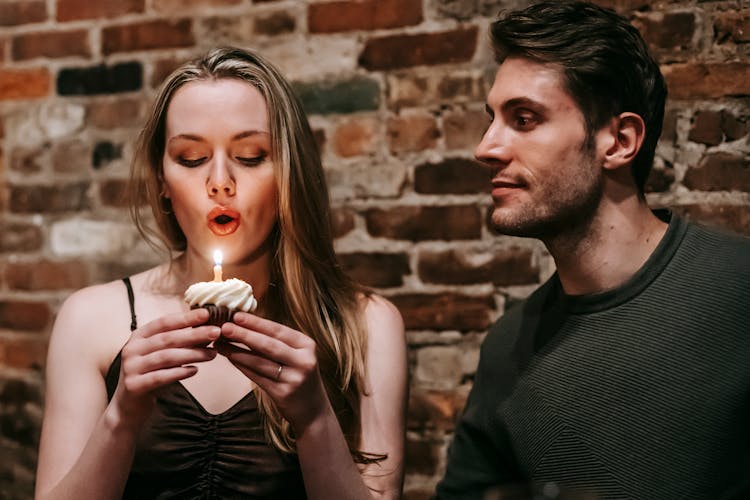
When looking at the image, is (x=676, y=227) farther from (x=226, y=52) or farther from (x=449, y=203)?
(x=226, y=52)

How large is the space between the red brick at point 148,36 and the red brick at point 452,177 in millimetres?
742

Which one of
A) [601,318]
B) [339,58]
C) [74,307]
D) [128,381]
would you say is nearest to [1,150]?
[74,307]

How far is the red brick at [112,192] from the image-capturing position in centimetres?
206

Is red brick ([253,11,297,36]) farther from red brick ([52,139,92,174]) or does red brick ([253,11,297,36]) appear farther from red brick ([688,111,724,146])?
red brick ([688,111,724,146])

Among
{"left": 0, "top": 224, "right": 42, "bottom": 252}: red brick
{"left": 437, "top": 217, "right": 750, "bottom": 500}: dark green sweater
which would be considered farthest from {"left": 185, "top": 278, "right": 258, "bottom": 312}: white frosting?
{"left": 0, "top": 224, "right": 42, "bottom": 252}: red brick

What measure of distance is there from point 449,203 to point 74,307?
2.91 feet

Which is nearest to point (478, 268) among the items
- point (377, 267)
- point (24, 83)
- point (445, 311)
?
point (445, 311)

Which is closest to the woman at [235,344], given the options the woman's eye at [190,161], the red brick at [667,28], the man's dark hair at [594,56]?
the woman's eye at [190,161]

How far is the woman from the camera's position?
1332 mm

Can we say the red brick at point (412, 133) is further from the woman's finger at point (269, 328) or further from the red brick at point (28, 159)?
the red brick at point (28, 159)

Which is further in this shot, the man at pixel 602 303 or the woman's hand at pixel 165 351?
the man at pixel 602 303

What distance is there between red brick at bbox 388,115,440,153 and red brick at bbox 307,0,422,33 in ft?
0.78

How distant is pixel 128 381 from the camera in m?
1.18

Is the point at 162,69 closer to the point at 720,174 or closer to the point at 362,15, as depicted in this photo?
the point at 362,15
